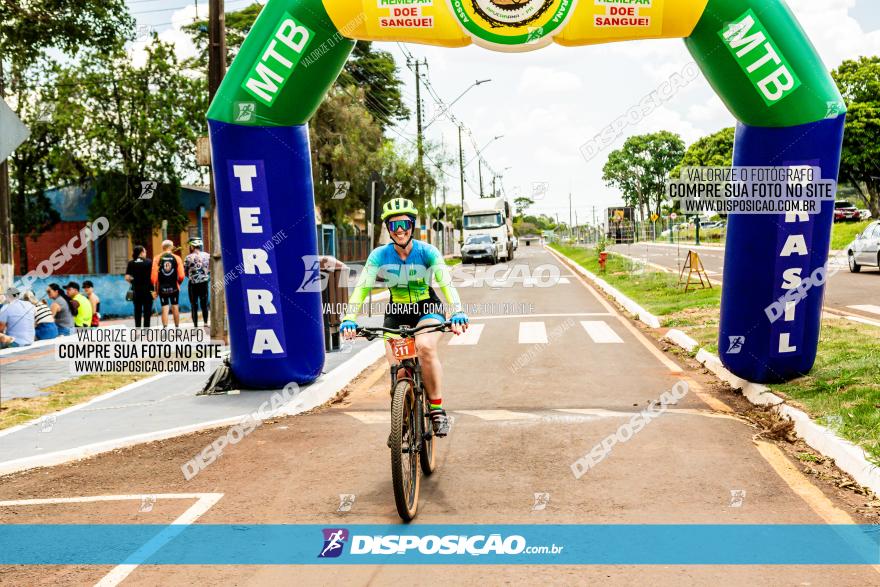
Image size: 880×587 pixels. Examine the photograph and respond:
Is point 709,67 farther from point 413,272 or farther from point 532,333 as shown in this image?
point 532,333

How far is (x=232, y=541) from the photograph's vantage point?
491 cm

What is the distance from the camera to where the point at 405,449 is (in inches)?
207

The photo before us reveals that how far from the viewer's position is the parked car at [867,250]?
24203 millimetres

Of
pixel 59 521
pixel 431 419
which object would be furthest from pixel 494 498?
pixel 59 521

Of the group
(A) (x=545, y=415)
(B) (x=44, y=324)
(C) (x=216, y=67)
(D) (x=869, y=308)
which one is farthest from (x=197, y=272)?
(D) (x=869, y=308)

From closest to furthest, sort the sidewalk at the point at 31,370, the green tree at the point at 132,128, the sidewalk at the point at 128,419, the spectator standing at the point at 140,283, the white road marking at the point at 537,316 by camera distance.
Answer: the sidewalk at the point at 128,419
the sidewalk at the point at 31,370
the spectator standing at the point at 140,283
the white road marking at the point at 537,316
the green tree at the point at 132,128

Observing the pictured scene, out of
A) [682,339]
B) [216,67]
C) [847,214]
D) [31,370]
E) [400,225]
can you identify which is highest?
[216,67]

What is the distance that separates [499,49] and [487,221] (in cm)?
4065

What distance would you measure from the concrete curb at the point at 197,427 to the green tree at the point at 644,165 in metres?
107

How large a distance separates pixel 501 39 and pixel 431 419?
4.64m

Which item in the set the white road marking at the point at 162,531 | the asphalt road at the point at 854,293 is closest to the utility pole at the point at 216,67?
the white road marking at the point at 162,531

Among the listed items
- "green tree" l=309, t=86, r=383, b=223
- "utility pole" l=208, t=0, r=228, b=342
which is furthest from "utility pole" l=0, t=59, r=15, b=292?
"green tree" l=309, t=86, r=383, b=223

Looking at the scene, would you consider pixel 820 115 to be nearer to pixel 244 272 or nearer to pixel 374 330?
pixel 374 330

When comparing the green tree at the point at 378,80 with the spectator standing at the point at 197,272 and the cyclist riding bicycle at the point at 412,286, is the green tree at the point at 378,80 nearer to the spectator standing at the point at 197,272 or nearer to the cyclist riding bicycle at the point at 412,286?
the spectator standing at the point at 197,272
